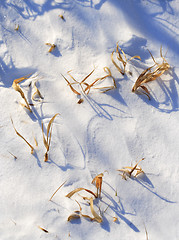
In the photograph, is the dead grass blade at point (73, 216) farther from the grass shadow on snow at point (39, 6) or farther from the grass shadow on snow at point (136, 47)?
the grass shadow on snow at point (39, 6)

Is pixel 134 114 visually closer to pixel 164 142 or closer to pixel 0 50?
pixel 164 142

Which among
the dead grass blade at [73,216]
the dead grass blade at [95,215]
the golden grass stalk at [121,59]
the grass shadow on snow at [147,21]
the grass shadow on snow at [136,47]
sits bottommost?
the dead grass blade at [73,216]

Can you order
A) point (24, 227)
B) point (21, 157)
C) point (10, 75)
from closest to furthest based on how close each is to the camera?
point (24, 227) → point (21, 157) → point (10, 75)

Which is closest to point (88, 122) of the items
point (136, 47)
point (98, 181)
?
point (98, 181)

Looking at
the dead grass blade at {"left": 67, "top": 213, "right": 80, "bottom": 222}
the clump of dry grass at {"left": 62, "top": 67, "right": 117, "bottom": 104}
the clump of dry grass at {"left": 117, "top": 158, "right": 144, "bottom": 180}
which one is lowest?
the dead grass blade at {"left": 67, "top": 213, "right": 80, "bottom": 222}

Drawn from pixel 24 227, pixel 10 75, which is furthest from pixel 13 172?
pixel 10 75

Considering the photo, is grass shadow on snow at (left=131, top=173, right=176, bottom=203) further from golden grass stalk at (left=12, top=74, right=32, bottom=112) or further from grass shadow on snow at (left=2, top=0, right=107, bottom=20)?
grass shadow on snow at (left=2, top=0, right=107, bottom=20)

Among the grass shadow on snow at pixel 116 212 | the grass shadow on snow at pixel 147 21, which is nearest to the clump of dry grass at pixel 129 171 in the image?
the grass shadow on snow at pixel 116 212

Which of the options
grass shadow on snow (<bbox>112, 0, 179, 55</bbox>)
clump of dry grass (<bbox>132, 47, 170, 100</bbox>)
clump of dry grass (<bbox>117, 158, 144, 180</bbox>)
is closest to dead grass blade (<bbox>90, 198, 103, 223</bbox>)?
clump of dry grass (<bbox>117, 158, 144, 180</bbox>)

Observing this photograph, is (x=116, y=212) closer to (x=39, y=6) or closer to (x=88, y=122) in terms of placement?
(x=88, y=122)
